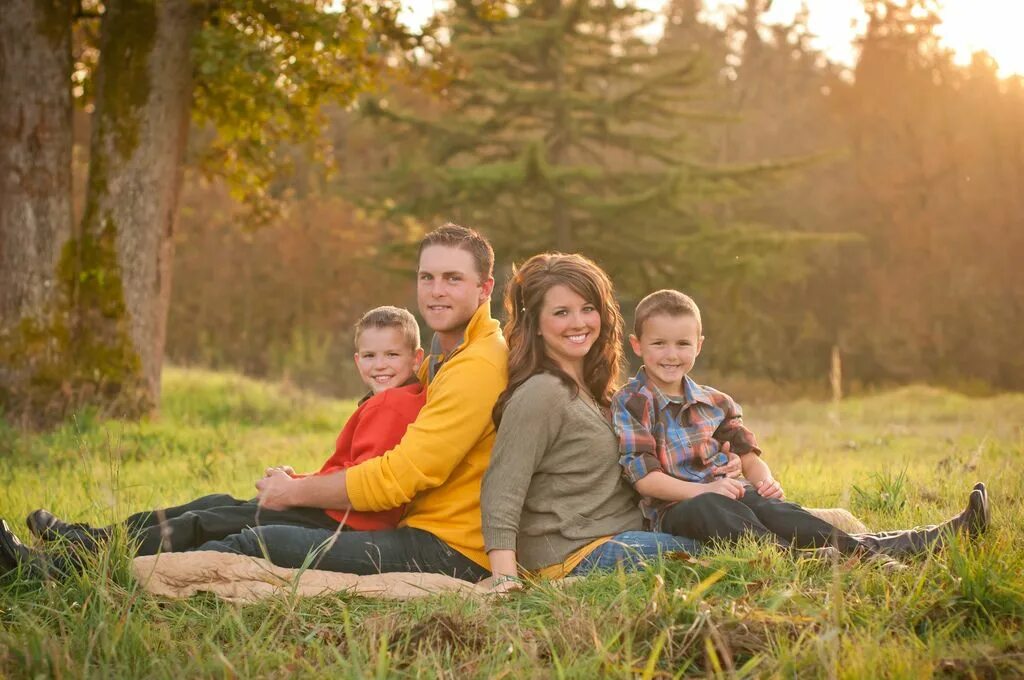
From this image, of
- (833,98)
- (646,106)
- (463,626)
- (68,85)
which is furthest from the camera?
(833,98)

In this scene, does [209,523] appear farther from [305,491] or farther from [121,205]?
[121,205]

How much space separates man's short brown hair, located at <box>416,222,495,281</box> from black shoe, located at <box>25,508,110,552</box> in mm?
1790

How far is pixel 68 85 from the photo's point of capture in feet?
31.3

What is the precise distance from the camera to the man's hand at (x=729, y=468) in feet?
14.6

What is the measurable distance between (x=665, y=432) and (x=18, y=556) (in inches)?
107

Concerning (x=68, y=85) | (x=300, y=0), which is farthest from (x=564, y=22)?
(x=68, y=85)

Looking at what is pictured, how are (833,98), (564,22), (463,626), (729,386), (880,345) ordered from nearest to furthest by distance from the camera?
(463,626), (564,22), (729,386), (880,345), (833,98)

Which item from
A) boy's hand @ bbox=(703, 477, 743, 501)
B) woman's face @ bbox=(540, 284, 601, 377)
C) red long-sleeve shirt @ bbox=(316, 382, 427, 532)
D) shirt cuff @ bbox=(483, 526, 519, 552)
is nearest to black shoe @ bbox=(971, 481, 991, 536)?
boy's hand @ bbox=(703, 477, 743, 501)

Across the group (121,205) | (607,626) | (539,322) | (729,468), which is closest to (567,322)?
(539,322)

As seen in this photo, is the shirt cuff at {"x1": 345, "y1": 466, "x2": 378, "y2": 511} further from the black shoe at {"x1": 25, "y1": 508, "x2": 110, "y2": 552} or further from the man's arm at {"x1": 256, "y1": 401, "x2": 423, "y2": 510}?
the black shoe at {"x1": 25, "y1": 508, "x2": 110, "y2": 552}

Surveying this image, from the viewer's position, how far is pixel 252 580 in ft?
12.9

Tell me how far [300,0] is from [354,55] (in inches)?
39.9

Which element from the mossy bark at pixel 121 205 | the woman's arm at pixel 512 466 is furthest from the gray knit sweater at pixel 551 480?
the mossy bark at pixel 121 205

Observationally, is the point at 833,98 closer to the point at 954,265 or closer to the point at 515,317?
the point at 954,265
